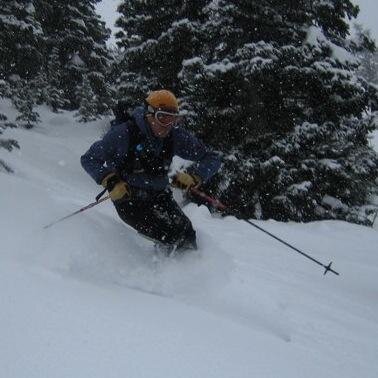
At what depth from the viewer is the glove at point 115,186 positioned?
15.0 feet

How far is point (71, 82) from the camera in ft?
90.6

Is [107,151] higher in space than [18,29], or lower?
lower

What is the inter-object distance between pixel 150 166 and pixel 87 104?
2093 cm

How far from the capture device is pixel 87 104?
81.9ft

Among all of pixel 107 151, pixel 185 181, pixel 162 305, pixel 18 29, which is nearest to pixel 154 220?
pixel 185 181

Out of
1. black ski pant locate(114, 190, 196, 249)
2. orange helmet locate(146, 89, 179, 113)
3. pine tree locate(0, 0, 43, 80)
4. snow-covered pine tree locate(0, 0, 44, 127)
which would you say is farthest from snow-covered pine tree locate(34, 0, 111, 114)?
black ski pant locate(114, 190, 196, 249)

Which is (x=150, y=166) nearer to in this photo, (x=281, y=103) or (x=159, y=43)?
(x=281, y=103)

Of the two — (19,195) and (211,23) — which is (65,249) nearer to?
(19,195)

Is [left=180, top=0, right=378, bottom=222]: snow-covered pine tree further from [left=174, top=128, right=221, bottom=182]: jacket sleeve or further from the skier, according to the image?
the skier

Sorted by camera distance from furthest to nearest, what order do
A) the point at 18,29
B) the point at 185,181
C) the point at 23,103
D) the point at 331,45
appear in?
1. the point at 23,103
2. the point at 18,29
3. the point at 331,45
4. the point at 185,181

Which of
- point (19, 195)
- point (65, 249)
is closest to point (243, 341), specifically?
point (65, 249)

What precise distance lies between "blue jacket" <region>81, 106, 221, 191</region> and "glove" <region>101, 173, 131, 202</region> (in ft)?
0.28

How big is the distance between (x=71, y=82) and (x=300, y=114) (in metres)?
18.7

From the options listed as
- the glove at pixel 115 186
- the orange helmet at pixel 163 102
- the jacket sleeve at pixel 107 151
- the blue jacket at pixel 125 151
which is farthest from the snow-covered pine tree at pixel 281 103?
the glove at pixel 115 186
